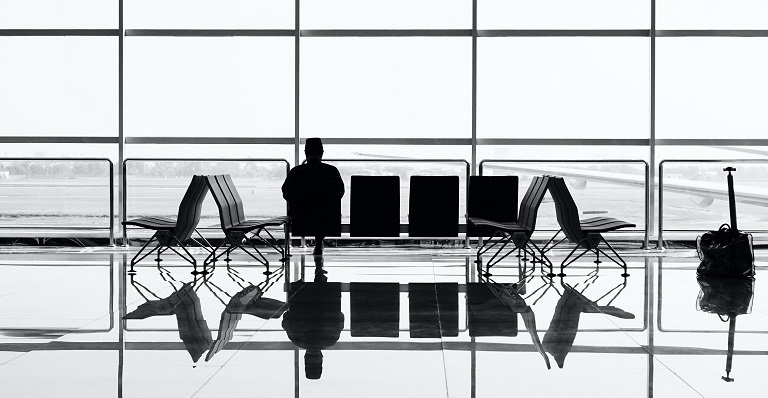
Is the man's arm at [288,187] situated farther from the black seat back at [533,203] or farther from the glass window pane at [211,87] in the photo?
the glass window pane at [211,87]

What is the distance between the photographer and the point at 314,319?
494cm

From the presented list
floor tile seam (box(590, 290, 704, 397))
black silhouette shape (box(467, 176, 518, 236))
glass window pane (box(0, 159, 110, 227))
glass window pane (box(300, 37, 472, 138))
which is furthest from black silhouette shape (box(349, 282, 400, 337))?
glass window pane (box(0, 159, 110, 227))

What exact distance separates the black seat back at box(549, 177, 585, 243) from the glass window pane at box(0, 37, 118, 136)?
8.53 m

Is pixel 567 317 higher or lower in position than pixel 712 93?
lower

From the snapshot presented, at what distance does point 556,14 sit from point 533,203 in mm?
23851

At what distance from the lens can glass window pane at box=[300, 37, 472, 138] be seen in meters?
18.8

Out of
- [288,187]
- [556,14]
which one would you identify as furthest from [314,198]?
[556,14]

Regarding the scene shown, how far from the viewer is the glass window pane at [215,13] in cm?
2006

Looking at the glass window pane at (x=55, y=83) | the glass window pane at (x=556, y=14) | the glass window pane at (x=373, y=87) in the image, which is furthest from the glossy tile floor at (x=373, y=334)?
the glass window pane at (x=556, y=14)

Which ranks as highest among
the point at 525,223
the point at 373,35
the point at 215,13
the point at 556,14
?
the point at 556,14

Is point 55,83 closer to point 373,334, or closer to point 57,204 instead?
point 57,204

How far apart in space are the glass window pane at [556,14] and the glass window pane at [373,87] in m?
1.74

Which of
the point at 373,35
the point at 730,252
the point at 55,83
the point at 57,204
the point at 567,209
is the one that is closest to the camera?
the point at 730,252

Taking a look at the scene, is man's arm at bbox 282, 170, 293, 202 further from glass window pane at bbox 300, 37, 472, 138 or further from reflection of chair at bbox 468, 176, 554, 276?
glass window pane at bbox 300, 37, 472, 138
